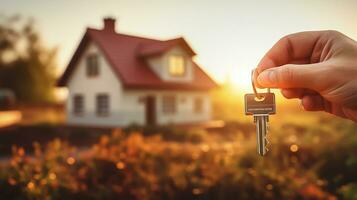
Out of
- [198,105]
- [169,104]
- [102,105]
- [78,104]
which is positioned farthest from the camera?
[198,105]

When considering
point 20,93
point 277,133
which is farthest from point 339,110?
point 20,93

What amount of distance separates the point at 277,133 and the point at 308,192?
4.62 m

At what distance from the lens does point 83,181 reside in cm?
507

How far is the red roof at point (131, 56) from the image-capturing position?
17391mm

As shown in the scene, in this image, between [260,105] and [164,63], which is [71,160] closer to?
[260,105]

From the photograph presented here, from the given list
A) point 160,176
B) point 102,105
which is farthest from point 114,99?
point 160,176

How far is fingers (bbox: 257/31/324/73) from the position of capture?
2008 millimetres

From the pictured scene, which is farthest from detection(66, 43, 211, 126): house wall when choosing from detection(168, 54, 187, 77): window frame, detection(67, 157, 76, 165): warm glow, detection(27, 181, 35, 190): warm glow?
detection(27, 181, 35, 190): warm glow

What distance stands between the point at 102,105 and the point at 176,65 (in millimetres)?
4646

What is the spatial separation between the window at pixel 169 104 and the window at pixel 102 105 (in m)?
3.17

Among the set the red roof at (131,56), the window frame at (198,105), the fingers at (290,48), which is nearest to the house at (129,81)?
the red roof at (131,56)

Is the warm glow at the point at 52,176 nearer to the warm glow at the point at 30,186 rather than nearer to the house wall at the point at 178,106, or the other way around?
the warm glow at the point at 30,186

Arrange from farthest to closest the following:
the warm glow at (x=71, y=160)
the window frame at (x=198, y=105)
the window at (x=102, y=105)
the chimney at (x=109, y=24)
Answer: the window frame at (x=198, y=105) < the window at (x=102, y=105) < the chimney at (x=109, y=24) < the warm glow at (x=71, y=160)

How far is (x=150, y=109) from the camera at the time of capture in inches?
762
